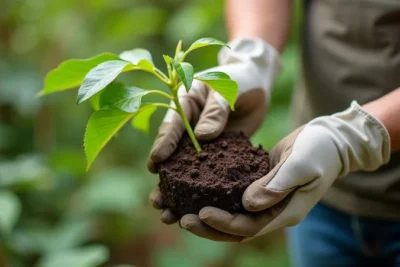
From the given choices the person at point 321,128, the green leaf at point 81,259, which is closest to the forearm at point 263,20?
the person at point 321,128

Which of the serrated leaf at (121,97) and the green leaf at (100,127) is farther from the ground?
the serrated leaf at (121,97)

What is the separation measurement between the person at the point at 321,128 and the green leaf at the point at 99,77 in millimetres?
170

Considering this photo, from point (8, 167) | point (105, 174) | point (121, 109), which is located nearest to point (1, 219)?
point (8, 167)

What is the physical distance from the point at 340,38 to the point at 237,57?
0.66 feet

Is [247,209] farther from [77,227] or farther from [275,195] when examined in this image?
[77,227]

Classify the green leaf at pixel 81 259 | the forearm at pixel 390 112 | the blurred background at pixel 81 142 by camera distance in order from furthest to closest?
the blurred background at pixel 81 142, the green leaf at pixel 81 259, the forearm at pixel 390 112

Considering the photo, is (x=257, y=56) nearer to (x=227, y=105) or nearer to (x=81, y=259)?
(x=227, y=105)

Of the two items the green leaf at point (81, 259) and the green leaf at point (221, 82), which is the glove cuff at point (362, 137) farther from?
the green leaf at point (81, 259)

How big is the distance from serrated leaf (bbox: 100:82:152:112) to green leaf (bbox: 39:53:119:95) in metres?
0.05

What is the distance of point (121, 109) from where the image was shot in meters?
0.82

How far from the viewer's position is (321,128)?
0.89m

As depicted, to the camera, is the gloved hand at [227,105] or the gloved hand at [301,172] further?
the gloved hand at [227,105]

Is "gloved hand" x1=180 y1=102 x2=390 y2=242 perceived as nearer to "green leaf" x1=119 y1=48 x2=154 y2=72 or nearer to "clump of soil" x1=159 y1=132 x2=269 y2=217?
"clump of soil" x1=159 y1=132 x2=269 y2=217

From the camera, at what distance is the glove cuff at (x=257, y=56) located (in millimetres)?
1076
